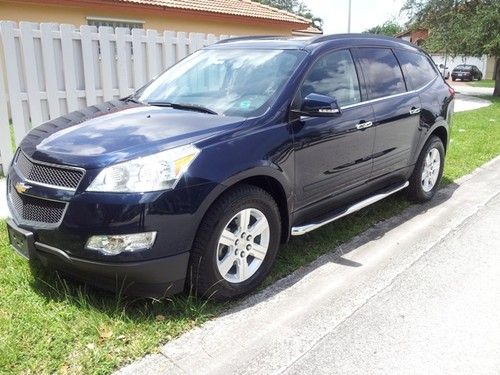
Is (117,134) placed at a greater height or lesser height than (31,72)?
lesser

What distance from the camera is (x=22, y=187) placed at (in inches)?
125

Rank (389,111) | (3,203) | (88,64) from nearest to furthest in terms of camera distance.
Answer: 1. (389,111)
2. (3,203)
3. (88,64)

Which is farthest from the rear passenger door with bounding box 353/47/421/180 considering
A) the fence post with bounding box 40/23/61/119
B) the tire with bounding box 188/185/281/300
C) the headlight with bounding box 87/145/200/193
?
the fence post with bounding box 40/23/61/119

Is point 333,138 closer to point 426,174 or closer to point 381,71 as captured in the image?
point 381,71

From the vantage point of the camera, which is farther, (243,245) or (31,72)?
(31,72)

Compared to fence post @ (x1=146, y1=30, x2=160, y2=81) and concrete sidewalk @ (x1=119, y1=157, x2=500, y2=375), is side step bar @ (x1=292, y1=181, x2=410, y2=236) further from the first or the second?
fence post @ (x1=146, y1=30, x2=160, y2=81)

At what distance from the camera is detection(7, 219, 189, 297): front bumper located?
294 centimetres

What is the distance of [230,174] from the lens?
10.4 feet

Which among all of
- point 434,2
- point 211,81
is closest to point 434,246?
point 211,81

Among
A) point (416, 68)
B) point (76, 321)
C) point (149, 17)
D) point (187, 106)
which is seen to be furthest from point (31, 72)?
point (149, 17)

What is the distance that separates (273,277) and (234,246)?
0.63 metres

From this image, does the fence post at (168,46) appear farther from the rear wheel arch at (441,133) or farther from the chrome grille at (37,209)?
the chrome grille at (37,209)

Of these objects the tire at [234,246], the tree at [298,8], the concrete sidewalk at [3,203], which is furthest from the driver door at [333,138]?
the tree at [298,8]

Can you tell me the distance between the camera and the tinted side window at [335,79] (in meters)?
4.01
